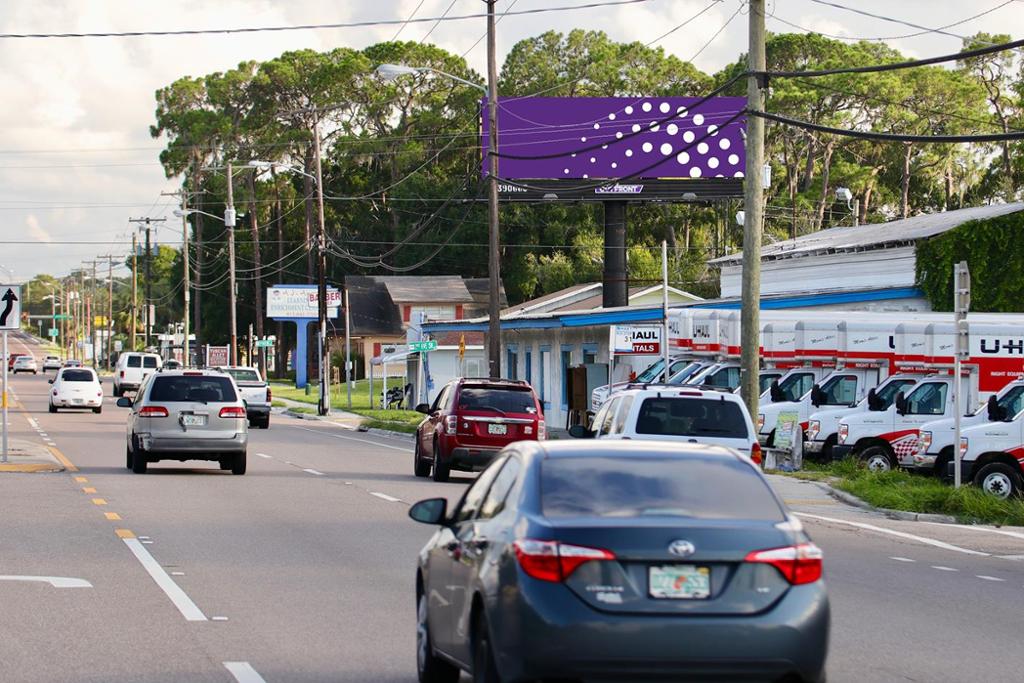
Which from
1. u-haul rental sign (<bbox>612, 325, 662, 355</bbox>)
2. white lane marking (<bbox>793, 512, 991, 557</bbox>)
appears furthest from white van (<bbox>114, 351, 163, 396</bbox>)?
white lane marking (<bbox>793, 512, 991, 557</bbox>)

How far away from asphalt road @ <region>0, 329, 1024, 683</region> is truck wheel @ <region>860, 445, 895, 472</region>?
455 centimetres

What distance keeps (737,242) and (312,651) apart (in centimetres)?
8120

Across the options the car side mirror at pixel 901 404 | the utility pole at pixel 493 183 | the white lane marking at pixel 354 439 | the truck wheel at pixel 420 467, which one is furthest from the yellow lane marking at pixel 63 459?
the car side mirror at pixel 901 404

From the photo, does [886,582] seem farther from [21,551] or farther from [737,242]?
[737,242]

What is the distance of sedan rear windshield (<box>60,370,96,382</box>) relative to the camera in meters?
57.5

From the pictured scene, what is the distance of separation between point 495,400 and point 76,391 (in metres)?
33.9

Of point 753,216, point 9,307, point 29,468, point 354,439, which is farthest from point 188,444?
point 354,439

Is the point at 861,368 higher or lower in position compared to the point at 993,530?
higher

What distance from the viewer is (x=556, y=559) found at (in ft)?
23.3

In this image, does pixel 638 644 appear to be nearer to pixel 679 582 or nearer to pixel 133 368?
pixel 679 582

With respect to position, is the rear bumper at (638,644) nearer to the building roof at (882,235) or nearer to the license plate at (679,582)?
the license plate at (679,582)

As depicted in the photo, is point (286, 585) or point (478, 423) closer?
point (286, 585)

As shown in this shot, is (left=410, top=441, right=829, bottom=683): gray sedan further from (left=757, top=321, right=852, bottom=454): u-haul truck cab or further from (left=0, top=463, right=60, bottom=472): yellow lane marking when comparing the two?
(left=757, top=321, right=852, bottom=454): u-haul truck cab

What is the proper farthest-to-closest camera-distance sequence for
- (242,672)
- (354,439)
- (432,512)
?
(354,439) → (242,672) → (432,512)
